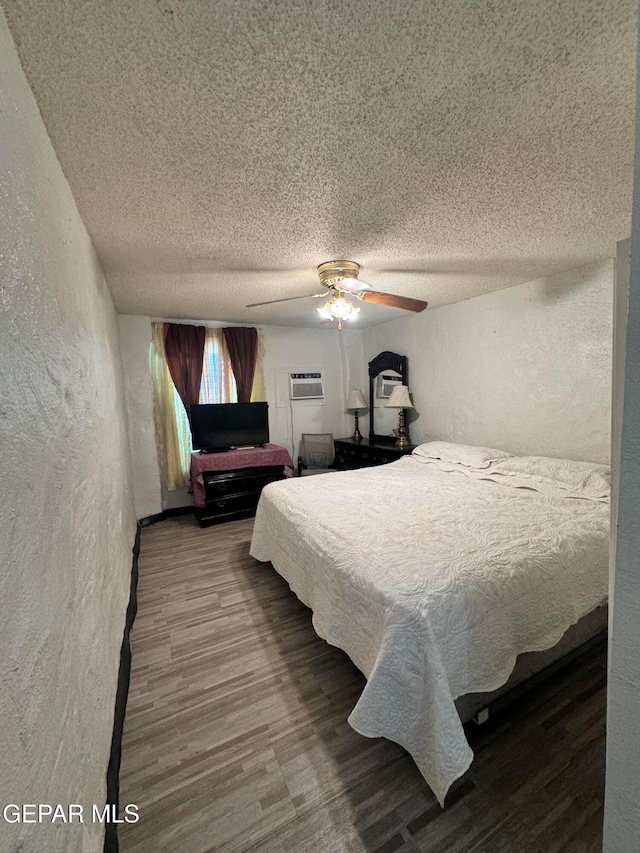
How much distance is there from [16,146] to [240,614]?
93.2 inches

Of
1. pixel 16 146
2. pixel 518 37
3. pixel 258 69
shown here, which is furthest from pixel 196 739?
pixel 518 37

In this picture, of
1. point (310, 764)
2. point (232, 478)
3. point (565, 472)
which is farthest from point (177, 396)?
point (565, 472)

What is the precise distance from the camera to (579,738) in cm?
134

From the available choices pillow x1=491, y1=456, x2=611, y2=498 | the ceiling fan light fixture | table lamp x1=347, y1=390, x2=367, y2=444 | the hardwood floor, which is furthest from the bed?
table lamp x1=347, y1=390, x2=367, y2=444

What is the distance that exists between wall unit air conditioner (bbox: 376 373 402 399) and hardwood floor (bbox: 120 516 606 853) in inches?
123

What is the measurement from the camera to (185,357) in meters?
3.79

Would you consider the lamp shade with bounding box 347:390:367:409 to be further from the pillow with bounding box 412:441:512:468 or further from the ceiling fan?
the ceiling fan

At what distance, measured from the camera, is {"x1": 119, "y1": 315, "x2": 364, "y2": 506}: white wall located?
11.7 ft

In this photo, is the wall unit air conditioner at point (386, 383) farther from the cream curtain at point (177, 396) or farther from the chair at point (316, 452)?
the cream curtain at point (177, 396)

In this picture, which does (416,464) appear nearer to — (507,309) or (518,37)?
(507,309)

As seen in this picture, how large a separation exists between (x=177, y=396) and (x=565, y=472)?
12.6 feet

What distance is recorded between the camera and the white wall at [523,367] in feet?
8.15

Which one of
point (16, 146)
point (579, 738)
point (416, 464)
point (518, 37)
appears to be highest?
point (518, 37)
